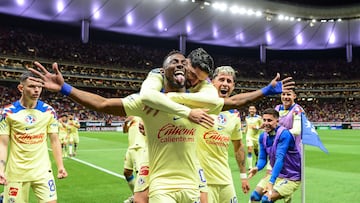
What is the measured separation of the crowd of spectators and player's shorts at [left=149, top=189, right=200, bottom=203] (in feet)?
153

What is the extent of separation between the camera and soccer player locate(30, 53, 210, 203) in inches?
131

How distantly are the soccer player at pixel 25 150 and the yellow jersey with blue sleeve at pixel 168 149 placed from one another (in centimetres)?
220

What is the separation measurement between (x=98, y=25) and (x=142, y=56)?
10.5 metres

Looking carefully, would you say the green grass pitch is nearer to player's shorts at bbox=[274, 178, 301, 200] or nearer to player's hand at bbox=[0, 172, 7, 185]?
player's shorts at bbox=[274, 178, 301, 200]

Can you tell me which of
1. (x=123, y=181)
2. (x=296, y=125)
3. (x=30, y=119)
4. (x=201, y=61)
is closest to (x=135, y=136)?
(x=30, y=119)

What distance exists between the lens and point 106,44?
201ft

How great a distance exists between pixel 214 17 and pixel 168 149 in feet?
168

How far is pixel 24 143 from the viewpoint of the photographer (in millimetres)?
5223

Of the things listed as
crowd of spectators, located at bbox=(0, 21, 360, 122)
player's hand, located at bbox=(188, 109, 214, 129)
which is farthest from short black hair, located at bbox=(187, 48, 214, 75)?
crowd of spectators, located at bbox=(0, 21, 360, 122)

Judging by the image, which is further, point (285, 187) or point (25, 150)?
point (285, 187)

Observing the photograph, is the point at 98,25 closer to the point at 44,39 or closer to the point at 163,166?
the point at 44,39

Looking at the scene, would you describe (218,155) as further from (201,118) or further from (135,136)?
(135,136)

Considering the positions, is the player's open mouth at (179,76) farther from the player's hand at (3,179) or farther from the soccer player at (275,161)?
the player's hand at (3,179)

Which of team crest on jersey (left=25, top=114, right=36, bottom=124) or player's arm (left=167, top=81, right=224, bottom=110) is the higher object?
player's arm (left=167, top=81, right=224, bottom=110)
